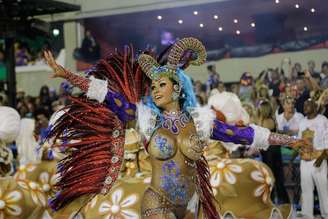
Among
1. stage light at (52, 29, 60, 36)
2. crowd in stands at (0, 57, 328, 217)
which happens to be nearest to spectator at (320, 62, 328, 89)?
crowd in stands at (0, 57, 328, 217)

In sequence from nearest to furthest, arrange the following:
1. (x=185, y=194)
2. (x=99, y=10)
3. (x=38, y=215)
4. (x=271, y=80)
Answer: (x=185, y=194) < (x=38, y=215) < (x=271, y=80) < (x=99, y=10)

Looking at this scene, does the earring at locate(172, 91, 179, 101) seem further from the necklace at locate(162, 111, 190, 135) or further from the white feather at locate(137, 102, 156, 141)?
the white feather at locate(137, 102, 156, 141)

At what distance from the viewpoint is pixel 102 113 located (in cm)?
452

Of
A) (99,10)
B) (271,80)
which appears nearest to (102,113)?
(271,80)

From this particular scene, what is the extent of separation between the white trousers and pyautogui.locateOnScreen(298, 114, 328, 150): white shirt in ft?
0.64

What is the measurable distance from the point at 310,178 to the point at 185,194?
3926 mm

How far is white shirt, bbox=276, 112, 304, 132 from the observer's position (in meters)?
8.39

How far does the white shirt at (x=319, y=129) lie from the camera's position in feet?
24.7

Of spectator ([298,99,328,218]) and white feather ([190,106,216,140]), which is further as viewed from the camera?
spectator ([298,99,328,218])

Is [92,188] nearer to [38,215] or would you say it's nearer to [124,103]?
[124,103]

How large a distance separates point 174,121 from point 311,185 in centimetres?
395

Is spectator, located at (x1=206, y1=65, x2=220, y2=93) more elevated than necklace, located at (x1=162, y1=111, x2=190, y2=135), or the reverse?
spectator, located at (x1=206, y1=65, x2=220, y2=93)

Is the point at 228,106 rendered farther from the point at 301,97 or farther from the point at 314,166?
the point at 301,97

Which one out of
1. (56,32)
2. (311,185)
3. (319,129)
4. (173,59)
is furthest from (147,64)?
(56,32)
